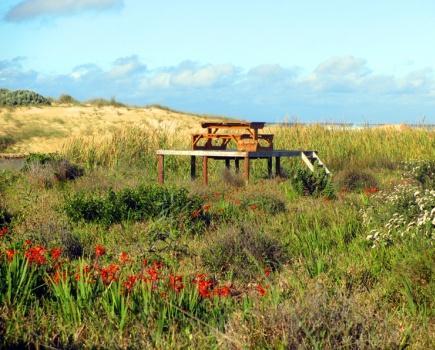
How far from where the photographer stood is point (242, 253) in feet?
27.3

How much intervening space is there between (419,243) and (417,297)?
121cm

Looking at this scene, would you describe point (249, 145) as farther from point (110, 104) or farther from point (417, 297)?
point (110, 104)

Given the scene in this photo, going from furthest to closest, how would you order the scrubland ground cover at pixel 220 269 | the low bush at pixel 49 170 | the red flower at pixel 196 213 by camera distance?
the low bush at pixel 49 170 < the red flower at pixel 196 213 < the scrubland ground cover at pixel 220 269

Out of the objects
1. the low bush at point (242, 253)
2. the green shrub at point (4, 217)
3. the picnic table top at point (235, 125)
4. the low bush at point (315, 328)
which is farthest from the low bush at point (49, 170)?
the low bush at point (315, 328)

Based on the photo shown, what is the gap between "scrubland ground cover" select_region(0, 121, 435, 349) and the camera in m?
5.04

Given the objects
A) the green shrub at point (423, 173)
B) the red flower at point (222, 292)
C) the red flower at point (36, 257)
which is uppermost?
the green shrub at point (423, 173)

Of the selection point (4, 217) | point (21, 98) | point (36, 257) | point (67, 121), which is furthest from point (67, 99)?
point (36, 257)

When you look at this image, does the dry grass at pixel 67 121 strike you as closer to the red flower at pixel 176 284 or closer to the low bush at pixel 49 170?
the low bush at pixel 49 170

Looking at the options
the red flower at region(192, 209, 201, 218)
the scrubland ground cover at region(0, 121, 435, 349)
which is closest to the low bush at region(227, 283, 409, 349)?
the scrubland ground cover at region(0, 121, 435, 349)

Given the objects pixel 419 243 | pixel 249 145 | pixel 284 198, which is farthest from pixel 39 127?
pixel 419 243

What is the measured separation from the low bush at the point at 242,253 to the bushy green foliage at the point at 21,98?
45.6 m

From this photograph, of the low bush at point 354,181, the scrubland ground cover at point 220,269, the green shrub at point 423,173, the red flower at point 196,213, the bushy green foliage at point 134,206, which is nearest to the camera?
the scrubland ground cover at point 220,269

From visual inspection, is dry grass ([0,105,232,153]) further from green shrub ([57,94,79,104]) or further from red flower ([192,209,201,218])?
red flower ([192,209,201,218])

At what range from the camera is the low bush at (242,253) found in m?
8.09
